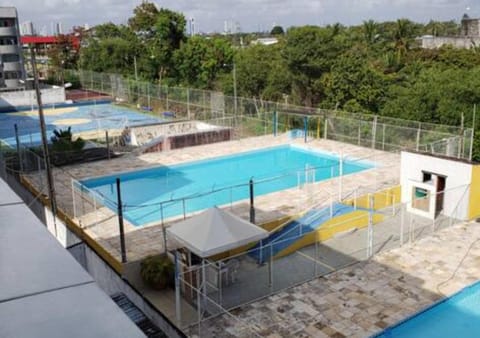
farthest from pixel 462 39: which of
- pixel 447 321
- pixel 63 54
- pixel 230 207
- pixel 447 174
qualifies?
pixel 447 321

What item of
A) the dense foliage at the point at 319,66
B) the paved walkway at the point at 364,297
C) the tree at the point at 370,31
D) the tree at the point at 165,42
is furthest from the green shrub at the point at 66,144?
the tree at the point at 370,31

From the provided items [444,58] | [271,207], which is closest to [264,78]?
[444,58]

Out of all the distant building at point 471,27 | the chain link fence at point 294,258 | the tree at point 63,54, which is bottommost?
the chain link fence at point 294,258

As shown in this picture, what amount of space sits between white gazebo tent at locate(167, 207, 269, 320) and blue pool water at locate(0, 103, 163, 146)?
21.3m

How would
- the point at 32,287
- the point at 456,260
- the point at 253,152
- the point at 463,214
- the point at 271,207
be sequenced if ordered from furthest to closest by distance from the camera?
the point at 253,152 → the point at 271,207 → the point at 463,214 → the point at 456,260 → the point at 32,287

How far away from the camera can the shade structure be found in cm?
1063

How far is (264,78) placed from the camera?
38.9 meters

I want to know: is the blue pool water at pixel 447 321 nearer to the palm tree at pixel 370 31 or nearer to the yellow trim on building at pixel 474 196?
the yellow trim on building at pixel 474 196

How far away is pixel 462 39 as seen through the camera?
2216 inches

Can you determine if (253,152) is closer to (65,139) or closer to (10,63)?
(65,139)

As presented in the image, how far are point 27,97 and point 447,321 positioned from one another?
43069 millimetres

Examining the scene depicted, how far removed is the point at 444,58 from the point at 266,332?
38.7 m

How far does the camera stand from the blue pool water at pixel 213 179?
18.4 m

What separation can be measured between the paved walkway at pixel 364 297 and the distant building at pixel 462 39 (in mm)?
42198
